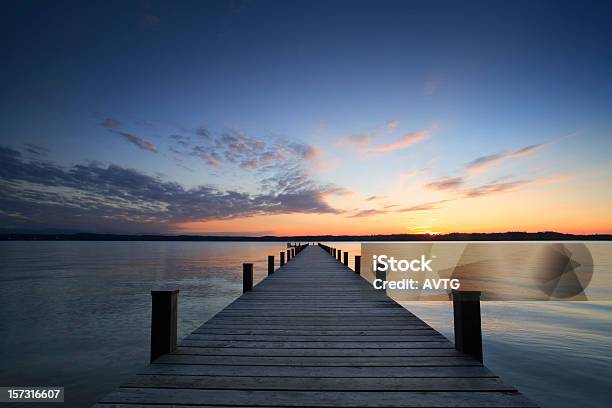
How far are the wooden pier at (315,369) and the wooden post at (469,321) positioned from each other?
13cm

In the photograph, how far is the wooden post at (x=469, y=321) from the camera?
4.15 metres

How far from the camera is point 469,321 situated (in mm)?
4223

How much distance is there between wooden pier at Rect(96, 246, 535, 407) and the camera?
3.19 meters

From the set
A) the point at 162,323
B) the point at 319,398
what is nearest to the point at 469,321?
the point at 319,398

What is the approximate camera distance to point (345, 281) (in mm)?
12078

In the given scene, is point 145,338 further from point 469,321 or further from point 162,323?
point 469,321

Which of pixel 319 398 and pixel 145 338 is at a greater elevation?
pixel 319 398

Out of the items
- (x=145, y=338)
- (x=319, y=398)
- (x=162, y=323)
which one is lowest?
(x=145, y=338)

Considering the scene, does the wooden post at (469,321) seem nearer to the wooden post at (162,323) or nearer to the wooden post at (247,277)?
the wooden post at (162,323)

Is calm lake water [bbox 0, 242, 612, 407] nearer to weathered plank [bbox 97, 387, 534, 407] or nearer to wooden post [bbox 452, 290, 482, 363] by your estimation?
wooden post [bbox 452, 290, 482, 363]

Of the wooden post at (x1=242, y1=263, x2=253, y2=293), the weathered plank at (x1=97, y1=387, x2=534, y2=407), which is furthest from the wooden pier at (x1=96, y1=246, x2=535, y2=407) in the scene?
the wooden post at (x1=242, y1=263, x2=253, y2=293)

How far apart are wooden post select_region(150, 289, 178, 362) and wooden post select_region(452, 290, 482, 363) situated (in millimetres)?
3716

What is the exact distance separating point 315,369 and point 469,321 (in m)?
2.09

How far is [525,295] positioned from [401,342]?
1901 cm
